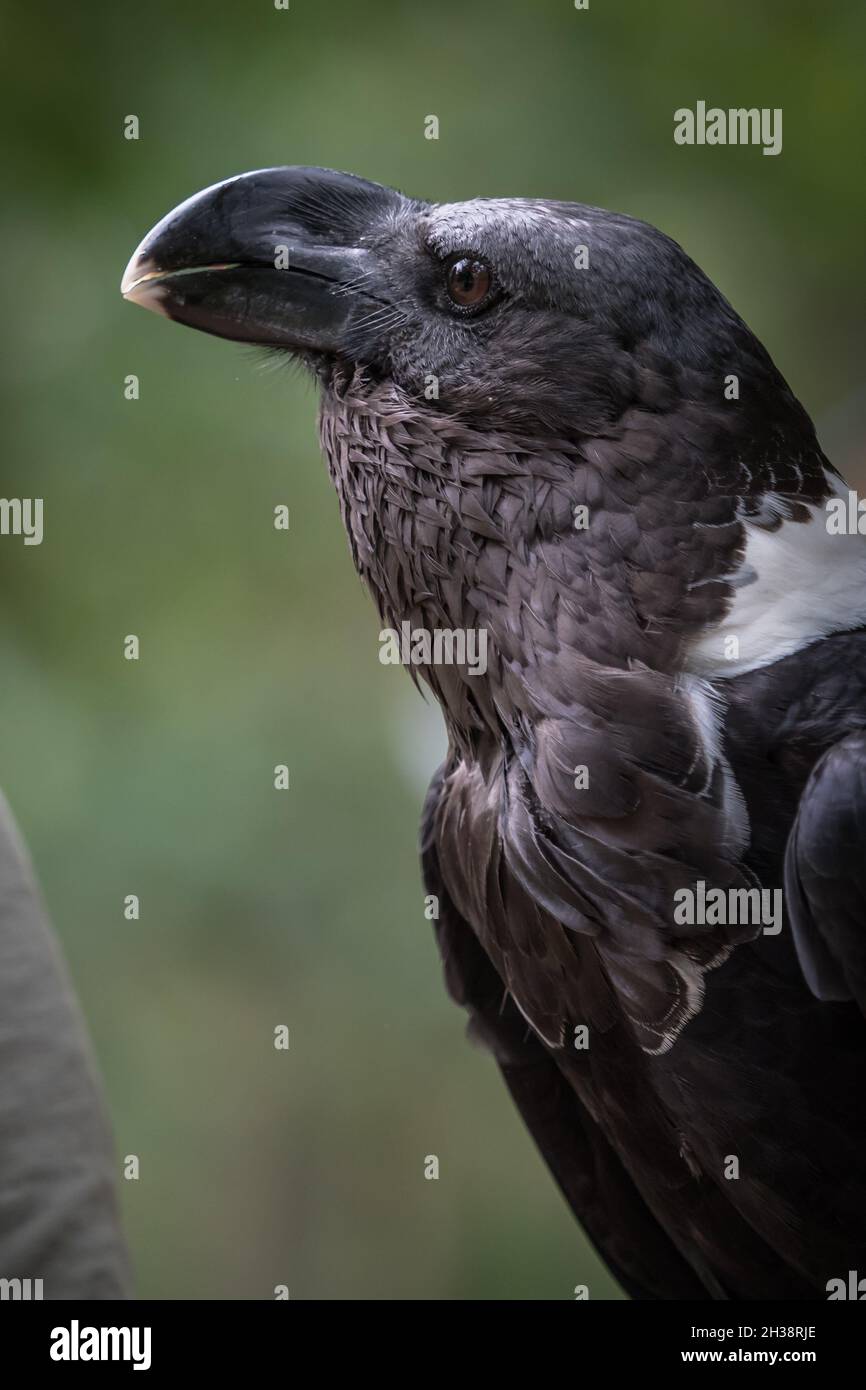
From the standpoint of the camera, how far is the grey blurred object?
1.14 m

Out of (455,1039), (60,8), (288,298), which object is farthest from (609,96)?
(455,1039)

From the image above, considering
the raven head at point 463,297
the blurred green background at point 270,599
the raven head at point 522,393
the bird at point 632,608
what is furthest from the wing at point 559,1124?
the blurred green background at point 270,599

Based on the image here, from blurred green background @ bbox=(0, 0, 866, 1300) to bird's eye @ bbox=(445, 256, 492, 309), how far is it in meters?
1.31

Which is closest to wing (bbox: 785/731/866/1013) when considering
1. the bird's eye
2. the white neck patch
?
the white neck patch

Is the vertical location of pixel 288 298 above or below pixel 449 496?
above

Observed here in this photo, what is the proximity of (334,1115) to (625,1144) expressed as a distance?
162 centimetres

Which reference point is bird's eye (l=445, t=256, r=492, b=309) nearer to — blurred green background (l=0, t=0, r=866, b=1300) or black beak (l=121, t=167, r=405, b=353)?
black beak (l=121, t=167, r=405, b=353)

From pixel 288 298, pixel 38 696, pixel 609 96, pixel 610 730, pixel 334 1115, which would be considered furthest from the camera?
pixel 334 1115

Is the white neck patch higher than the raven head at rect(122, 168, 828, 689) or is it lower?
lower

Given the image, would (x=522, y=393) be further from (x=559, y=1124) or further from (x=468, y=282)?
(x=559, y=1124)

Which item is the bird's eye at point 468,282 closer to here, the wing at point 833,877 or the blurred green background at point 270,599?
the wing at point 833,877

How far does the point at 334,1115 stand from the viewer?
9.24ft

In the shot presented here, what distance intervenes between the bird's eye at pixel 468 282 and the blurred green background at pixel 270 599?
131cm
